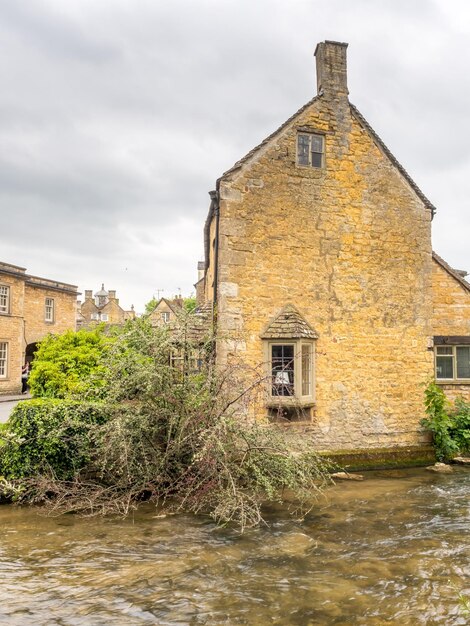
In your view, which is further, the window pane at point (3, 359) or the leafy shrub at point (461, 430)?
the window pane at point (3, 359)

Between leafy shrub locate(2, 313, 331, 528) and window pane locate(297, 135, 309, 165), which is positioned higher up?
window pane locate(297, 135, 309, 165)

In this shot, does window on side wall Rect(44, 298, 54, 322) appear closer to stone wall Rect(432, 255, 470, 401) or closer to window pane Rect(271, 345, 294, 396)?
window pane Rect(271, 345, 294, 396)

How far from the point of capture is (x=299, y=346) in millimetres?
12219

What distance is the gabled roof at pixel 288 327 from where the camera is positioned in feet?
39.9

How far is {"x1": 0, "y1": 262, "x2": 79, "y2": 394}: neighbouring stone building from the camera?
29828mm

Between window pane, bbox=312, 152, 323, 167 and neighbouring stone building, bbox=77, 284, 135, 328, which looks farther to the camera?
neighbouring stone building, bbox=77, 284, 135, 328

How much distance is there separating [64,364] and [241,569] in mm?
8855

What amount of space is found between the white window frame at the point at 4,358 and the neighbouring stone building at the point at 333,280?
21.5m

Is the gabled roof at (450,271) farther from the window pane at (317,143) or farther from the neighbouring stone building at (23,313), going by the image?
the neighbouring stone building at (23,313)

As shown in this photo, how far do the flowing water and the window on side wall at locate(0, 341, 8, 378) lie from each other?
73.9 ft

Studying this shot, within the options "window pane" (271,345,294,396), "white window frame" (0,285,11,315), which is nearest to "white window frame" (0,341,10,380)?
"white window frame" (0,285,11,315)

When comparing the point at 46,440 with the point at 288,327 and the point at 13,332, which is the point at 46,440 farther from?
the point at 13,332

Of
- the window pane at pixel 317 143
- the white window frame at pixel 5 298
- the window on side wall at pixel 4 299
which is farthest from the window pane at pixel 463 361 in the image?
the window on side wall at pixel 4 299

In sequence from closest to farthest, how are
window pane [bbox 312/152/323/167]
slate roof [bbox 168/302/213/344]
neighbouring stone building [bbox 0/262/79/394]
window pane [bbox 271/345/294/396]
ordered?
slate roof [bbox 168/302/213/344] → window pane [bbox 271/345/294/396] → window pane [bbox 312/152/323/167] → neighbouring stone building [bbox 0/262/79/394]
